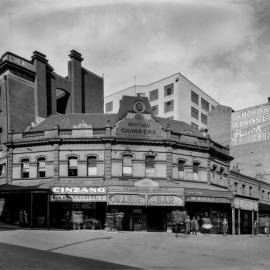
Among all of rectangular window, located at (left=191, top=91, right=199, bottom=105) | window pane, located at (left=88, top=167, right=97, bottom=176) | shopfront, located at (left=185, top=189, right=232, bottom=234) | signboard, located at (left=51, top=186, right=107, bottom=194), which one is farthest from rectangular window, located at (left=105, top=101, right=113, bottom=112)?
signboard, located at (left=51, top=186, right=107, bottom=194)

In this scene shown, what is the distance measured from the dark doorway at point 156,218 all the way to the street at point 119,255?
9.98 meters

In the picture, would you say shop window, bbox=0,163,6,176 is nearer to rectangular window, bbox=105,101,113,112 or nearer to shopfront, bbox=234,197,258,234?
shopfront, bbox=234,197,258,234

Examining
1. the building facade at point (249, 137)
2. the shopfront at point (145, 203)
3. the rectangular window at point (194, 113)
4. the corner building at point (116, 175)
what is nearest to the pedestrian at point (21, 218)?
the corner building at point (116, 175)

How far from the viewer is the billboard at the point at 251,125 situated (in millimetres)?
53844

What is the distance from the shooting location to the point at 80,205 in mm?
32500

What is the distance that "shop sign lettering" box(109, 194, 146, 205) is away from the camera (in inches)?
1201

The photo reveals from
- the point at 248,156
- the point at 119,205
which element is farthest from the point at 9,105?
the point at 248,156

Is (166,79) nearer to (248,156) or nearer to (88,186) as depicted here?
(248,156)

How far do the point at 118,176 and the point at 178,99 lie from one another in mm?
32852

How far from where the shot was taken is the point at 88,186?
3077 cm

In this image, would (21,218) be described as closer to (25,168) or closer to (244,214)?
(25,168)

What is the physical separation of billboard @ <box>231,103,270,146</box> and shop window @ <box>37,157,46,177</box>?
3112 cm

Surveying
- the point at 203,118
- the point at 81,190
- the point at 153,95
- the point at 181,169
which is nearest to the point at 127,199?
the point at 81,190

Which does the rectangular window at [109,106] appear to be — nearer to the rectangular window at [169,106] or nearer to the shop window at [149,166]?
the rectangular window at [169,106]
